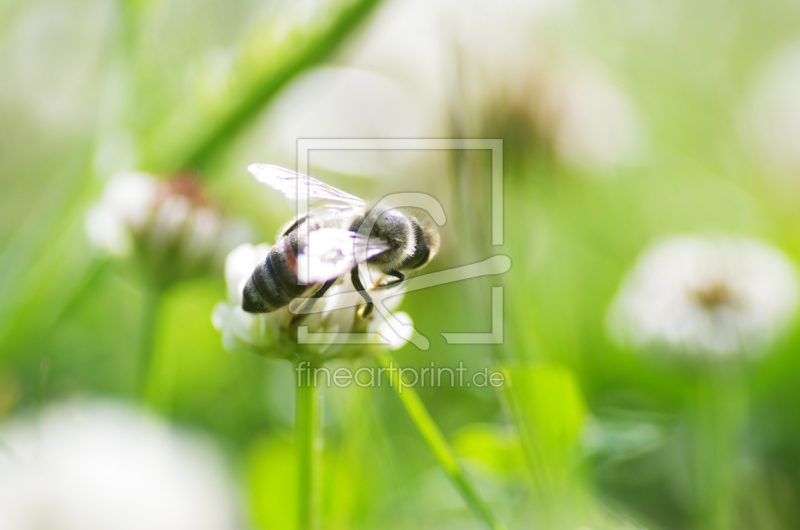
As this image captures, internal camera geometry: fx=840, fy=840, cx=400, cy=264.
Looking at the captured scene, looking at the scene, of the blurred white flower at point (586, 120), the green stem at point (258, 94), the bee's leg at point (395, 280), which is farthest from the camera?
the blurred white flower at point (586, 120)

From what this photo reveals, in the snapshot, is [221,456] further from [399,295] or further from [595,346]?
[595,346]

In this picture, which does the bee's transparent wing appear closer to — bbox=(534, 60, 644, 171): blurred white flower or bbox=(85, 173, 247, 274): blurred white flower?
bbox=(85, 173, 247, 274): blurred white flower

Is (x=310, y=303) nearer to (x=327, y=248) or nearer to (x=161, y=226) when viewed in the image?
(x=327, y=248)

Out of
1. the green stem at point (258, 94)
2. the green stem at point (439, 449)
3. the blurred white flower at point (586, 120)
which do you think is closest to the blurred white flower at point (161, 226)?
the green stem at point (258, 94)

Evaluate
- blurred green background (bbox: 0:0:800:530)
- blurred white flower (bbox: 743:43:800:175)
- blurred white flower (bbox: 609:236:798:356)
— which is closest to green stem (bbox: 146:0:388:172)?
blurred green background (bbox: 0:0:800:530)

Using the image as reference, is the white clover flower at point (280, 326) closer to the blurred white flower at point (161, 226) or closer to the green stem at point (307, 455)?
the green stem at point (307, 455)

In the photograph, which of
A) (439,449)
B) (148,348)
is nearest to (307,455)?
(439,449)
